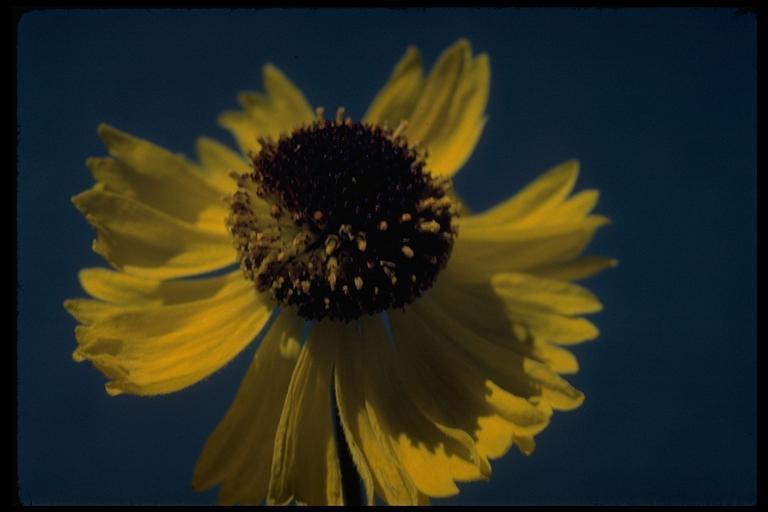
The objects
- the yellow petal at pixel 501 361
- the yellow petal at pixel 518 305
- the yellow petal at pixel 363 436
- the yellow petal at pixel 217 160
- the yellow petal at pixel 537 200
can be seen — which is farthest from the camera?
the yellow petal at pixel 217 160

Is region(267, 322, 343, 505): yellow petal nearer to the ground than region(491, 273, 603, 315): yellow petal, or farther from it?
nearer to the ground

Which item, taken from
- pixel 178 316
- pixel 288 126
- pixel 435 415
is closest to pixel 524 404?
pixel 435 415

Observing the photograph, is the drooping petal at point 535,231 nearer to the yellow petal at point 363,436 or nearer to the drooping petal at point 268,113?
the yellow petal at point 363,436

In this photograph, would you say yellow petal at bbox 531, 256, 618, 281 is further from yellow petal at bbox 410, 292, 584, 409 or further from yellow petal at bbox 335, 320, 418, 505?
yellow petal at bbox 335, 320, 418, 505

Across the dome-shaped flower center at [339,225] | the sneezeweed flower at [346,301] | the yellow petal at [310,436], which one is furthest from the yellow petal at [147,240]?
the yellow petal at [310,436]

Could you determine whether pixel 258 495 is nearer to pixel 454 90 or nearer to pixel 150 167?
pixel 150 167

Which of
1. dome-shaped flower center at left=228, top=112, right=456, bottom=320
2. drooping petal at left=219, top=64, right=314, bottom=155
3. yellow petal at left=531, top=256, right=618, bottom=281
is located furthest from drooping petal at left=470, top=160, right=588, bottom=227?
drooping petal at left=219, top=64, right=314, bottom=155
